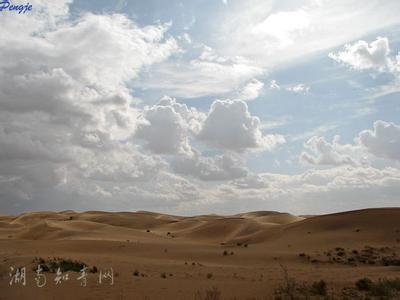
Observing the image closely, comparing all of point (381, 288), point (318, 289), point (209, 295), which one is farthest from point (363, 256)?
point (209, 295)

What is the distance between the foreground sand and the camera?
16469mm

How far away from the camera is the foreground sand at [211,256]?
1647 cm

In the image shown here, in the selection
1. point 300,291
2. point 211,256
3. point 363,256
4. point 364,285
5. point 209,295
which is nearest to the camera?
point 209,295

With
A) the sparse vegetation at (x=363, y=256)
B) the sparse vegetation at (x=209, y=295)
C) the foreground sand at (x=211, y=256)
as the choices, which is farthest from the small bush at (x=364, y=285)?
the sparse vegetation at (x=363, y=256)

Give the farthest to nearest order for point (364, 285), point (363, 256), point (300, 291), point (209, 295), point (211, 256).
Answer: point (211, 256) < point (363, 256) < point (364, 285) < point (300, 291) < point (209, 295)

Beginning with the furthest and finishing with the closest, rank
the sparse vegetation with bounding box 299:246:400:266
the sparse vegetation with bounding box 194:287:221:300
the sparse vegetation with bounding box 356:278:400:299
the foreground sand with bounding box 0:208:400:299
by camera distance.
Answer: the sparse vegetation with bounding box 299:246:400:266 → the foreground sand with bounding box 0:208:400:299 → the sparse vegetation with bounding box 356:278:400:299 → the sparse vegetation with bounding box 194:287:221:300

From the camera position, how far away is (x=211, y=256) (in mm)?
31500

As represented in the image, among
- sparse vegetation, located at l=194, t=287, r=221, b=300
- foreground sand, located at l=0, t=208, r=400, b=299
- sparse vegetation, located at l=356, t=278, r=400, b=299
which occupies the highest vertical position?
foreground sand, located at l=0, t=208, r=400, b=299

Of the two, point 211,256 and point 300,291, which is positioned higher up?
point 211,256

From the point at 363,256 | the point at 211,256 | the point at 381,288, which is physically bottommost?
the point at 381,288

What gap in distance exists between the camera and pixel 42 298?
584 inches

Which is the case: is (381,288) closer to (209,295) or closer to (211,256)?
(209,295)

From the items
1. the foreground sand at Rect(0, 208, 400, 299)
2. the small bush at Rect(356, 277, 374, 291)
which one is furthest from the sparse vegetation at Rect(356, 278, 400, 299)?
the foreground sand at Rect(0, 208, 400, 299)

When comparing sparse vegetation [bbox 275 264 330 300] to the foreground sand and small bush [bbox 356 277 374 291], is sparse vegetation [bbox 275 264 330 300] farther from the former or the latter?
small bush [bbox 356 277 374 291]
